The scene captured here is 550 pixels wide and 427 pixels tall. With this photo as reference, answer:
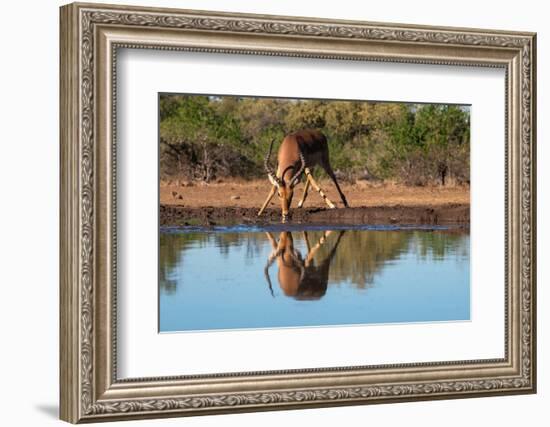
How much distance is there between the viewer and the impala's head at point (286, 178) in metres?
7.76

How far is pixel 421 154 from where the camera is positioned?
8.15 m

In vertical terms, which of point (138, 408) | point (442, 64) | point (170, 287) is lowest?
point (138, 408)

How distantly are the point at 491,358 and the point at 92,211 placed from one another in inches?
104

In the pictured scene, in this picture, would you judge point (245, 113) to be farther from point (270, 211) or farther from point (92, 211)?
point (92, 211)

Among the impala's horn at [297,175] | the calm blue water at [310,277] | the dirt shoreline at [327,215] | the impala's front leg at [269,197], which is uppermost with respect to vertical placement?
the impala's horn at [297,175]

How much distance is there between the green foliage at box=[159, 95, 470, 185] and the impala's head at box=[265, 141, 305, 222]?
76mm

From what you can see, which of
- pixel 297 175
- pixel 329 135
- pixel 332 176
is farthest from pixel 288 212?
pixel 329 135

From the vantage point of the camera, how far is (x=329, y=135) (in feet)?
25.7

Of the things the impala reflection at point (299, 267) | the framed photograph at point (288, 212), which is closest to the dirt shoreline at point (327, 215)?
the framed photograph at point (288, 212)

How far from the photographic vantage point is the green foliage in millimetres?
7445

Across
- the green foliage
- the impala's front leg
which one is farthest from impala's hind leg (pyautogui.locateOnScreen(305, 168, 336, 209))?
the impala's front leg

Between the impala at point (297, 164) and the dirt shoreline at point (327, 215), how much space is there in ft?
0.17

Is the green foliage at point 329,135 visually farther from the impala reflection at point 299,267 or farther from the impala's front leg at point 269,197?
the impala reflection at point 299,267

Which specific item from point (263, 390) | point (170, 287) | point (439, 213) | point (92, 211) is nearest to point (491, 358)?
point (439, 213)
